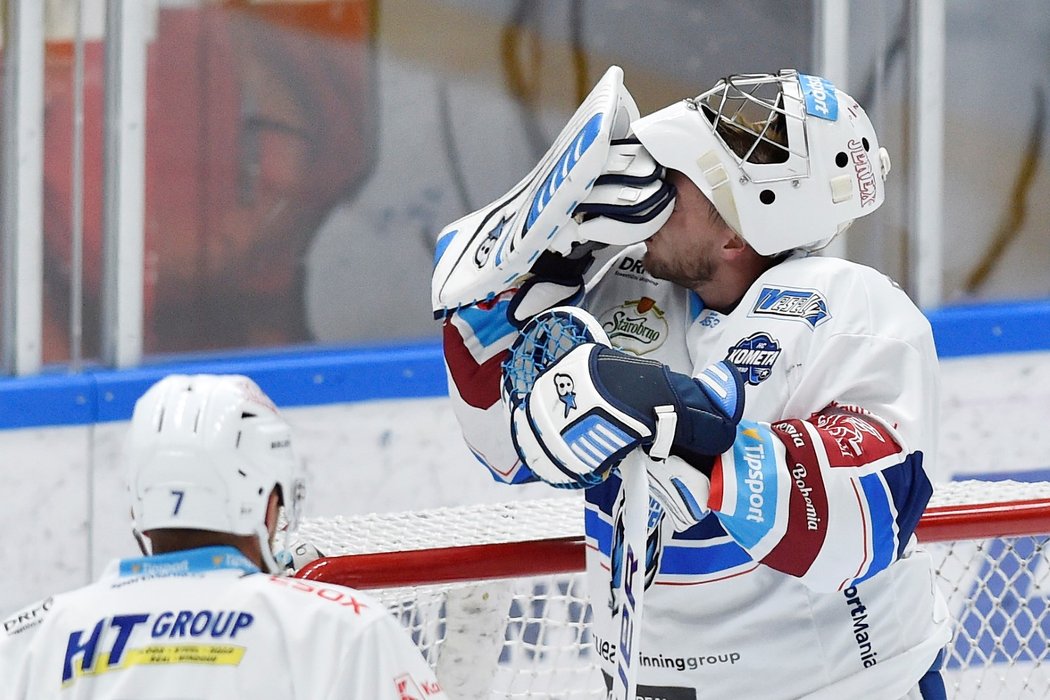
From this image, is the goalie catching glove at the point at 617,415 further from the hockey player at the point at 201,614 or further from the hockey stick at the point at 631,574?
the hockey player at the point at 201,614

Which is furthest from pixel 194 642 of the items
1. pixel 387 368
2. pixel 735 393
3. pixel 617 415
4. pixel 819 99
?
pixel 387 368

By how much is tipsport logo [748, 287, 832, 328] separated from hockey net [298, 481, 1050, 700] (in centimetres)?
46

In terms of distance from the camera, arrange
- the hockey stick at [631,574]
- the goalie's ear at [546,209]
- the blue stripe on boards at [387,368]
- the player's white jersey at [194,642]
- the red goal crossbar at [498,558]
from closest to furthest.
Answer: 1. the player's white jersey at [194,642]
2. the hockey stick at [631,574]
3. the goalie's ear at [546,209]
4. the red goal crossbar at [498,558]
5. the blue stripe on boards at [387,368]

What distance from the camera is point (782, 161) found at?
1.58 metres

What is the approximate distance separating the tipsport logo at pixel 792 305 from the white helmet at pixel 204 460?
480 millimetres

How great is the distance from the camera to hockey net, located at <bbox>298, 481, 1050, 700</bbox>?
1.89m

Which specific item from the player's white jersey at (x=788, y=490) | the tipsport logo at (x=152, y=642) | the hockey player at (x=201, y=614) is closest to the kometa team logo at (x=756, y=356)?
the player's white jersey at (x=788, y=490)

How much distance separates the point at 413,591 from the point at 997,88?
2220mm

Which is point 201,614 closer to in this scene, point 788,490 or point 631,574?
point 631,574

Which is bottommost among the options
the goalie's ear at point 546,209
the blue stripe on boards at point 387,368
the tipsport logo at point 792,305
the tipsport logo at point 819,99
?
the blue stripe on boards at point 387,368

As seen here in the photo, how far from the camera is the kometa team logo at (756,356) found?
1.52 meters

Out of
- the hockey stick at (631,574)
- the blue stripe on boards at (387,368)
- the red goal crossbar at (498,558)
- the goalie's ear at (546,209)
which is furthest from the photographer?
the blue stripe on boards at (387,368)

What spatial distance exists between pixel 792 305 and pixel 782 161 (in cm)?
15

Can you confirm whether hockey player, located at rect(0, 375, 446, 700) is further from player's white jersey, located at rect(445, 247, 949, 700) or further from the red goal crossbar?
the red goal crossbar
